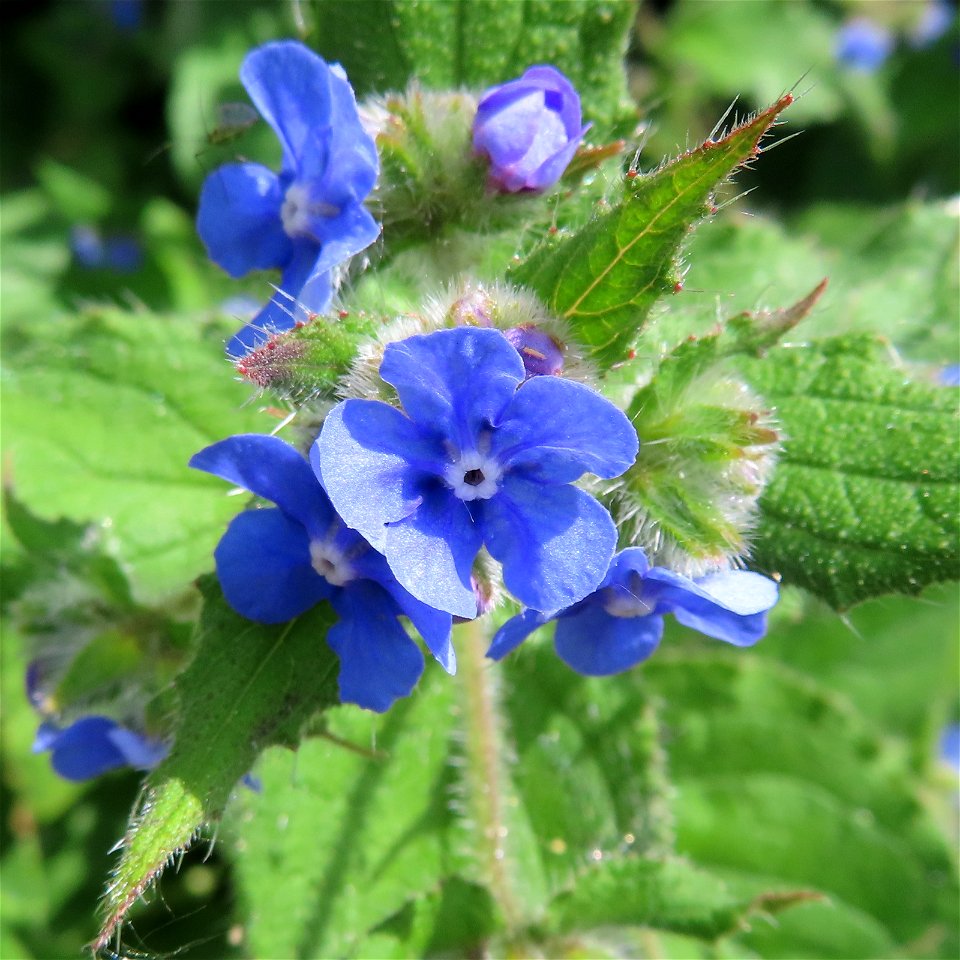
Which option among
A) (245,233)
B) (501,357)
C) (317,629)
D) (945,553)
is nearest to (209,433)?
(245,233)

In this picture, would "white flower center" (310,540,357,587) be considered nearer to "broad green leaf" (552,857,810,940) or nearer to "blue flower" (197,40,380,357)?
"blue flower" (197,40,380,357)

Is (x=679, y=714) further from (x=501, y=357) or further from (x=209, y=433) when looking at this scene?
(x=501, y=357)

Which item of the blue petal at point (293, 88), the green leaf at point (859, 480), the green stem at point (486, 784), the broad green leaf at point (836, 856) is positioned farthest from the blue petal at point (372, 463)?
Result: the broad green leaf at point (836, 856)

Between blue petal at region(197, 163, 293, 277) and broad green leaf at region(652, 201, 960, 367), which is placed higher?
blue petal at region(197, 163, 293, 277)

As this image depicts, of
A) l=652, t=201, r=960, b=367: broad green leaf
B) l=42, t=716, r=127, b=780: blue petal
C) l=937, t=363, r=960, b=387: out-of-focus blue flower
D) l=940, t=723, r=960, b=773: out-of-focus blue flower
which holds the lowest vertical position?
l=940, t=723, r=960, b=773: out-of-focus blue flower

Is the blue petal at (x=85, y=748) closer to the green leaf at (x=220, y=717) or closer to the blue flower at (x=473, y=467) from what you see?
the green leaf at (x=220, y=717)

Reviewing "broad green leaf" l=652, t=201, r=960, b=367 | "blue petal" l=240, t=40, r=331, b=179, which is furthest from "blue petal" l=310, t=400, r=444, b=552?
"broad green leaf" l=652, t=201, r=960, b=367

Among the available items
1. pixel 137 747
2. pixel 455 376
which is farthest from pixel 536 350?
pixel 137 747

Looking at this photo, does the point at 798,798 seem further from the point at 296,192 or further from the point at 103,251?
the point at 103,251
